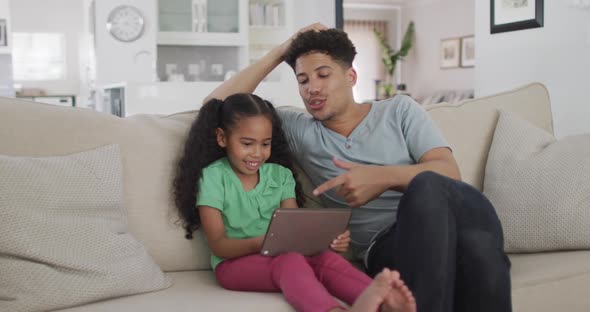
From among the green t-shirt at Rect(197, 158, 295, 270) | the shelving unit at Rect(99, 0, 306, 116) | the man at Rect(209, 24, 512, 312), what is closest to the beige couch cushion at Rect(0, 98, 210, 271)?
the green t-shirt at Rect(197, 158, 295, 270)

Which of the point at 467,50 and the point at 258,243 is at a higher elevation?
the point at 467,50

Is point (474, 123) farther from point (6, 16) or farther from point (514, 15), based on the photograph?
point (6, 16)

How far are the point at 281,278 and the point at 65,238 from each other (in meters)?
0.48

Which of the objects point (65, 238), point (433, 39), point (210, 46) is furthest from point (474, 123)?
point (433, 39)

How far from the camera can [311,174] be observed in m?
1.96

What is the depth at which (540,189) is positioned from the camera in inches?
76.2

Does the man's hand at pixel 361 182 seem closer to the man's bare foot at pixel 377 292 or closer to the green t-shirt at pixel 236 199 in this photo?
the green t-shirt at pixel 236 199

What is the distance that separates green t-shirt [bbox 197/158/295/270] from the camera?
171cm

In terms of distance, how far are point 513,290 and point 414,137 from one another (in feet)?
1.61

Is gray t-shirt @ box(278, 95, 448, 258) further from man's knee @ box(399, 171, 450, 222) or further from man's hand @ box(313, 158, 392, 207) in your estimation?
man's knee @ box(399, 171, 450, 222)

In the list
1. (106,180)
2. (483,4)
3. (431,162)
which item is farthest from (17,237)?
(483,4)

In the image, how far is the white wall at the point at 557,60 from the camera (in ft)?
10.4

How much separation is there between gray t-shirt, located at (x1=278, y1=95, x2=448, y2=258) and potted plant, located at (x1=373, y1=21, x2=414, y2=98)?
915 centimetres

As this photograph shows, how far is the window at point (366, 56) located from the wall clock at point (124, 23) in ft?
21.7
